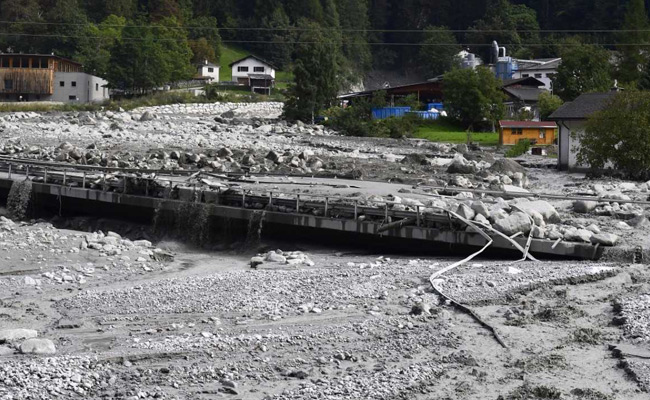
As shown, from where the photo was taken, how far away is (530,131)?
2350 inches

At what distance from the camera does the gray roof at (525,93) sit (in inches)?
3055

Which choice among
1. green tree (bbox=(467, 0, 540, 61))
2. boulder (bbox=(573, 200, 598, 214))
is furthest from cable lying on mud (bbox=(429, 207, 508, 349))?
green tree (bbox=(467, 0, 540, 61))

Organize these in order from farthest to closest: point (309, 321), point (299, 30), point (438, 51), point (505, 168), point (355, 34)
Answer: point (355, 34) → point (299, 30) → point (438, 51) → point (505, 168) → point (309, 321)

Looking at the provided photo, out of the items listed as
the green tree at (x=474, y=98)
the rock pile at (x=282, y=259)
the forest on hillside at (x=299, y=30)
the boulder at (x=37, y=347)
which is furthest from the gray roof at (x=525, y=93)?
the boulder at (x=37, y=347)

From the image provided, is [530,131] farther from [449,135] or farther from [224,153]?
[224,153]

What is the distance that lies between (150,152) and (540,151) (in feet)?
71.2

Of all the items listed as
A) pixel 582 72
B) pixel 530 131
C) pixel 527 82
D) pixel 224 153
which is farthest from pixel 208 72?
pixel 224 153

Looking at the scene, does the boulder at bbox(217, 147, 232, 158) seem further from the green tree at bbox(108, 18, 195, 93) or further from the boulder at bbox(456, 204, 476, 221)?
the green tree at bbox(108, 18, 195, 93)

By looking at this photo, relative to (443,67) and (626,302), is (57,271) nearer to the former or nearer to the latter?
(626,302)

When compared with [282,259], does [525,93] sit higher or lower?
higher

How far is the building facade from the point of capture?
8562 cm

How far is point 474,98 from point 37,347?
5512 centimetres

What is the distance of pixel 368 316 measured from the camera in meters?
18.8

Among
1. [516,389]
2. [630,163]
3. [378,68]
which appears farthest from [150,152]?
[378,68]
